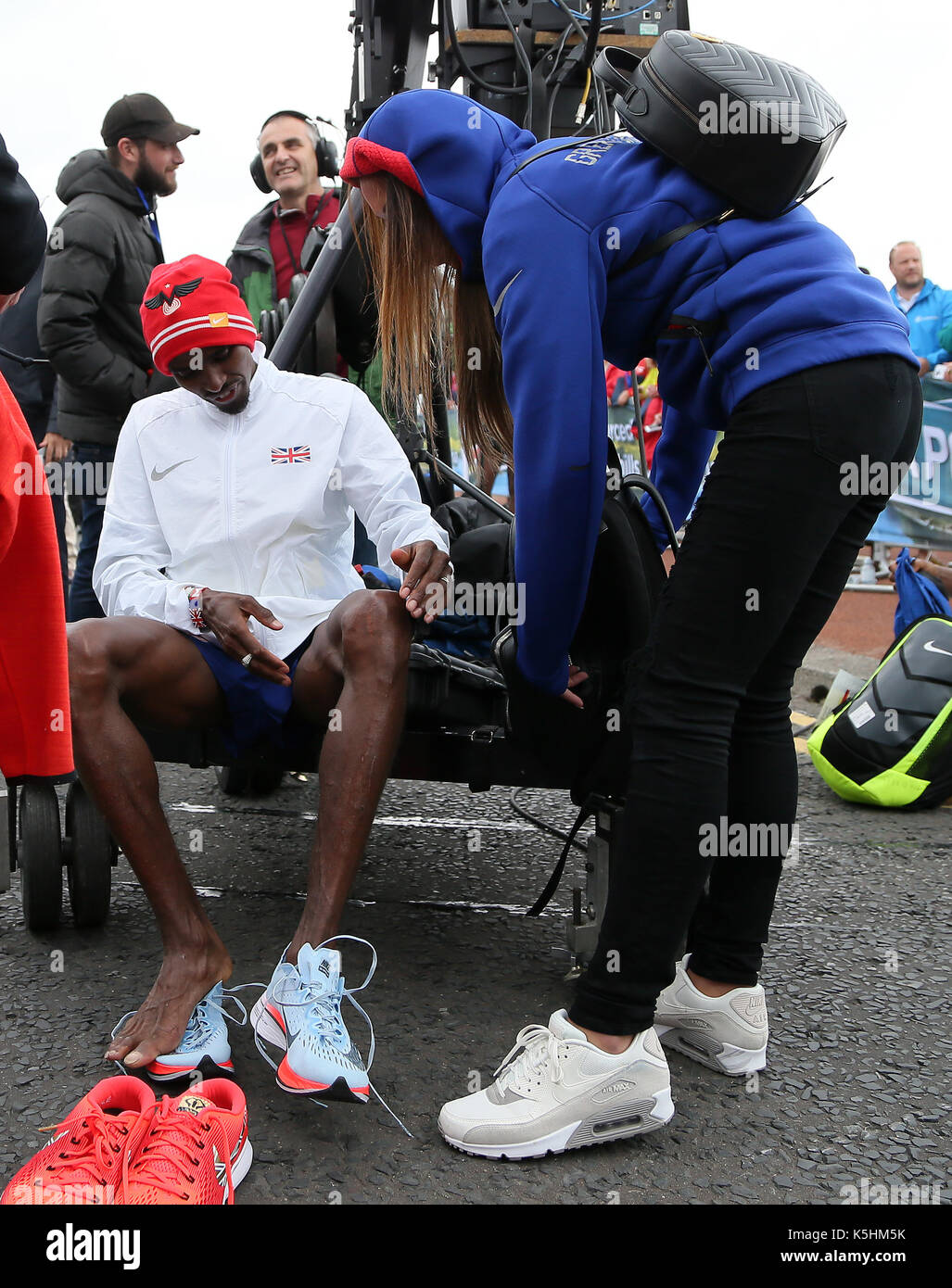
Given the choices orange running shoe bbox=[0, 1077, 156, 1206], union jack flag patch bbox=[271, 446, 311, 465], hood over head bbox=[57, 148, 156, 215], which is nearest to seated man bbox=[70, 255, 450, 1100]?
union jack flag patch bbox=[271, 446, 311, 465]

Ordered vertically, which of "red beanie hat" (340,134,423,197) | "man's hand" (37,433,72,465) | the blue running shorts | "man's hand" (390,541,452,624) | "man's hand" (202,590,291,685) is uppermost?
"red beanie hat" (340,134,423,197)

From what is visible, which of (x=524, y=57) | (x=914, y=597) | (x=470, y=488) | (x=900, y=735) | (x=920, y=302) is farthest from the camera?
(x=920, y=302)

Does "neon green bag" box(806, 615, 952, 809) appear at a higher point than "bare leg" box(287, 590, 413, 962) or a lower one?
lower

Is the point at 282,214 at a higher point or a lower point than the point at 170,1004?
higher

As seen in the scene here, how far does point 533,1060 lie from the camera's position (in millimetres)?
1870

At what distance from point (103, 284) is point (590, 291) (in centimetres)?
299

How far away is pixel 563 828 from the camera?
3.70 meters

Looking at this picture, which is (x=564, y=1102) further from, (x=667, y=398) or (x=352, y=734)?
(x=667, y=398)

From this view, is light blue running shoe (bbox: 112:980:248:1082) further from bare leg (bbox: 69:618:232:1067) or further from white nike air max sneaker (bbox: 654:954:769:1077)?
white nike air max sneaker (bbox: 654:954:769:1077)

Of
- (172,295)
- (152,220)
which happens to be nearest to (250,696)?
(172,295)

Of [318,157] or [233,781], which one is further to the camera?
[318,157]

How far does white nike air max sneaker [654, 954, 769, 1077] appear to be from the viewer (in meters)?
2.07

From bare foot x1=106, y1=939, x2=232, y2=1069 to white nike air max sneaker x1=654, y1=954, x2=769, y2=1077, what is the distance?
816 mm

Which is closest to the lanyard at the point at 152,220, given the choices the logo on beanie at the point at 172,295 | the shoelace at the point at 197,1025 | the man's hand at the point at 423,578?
the logo on beanie at the point at 172,295
